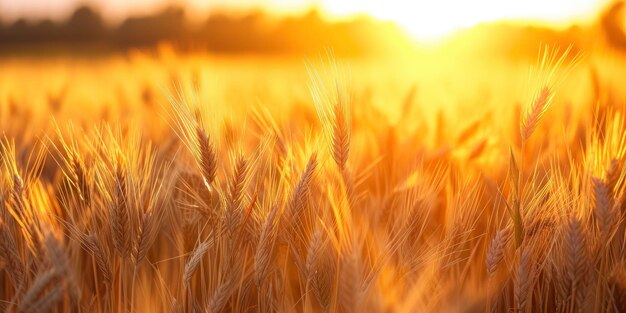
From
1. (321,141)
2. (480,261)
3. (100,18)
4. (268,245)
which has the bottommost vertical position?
(480,261)

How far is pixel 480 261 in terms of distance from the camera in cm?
95

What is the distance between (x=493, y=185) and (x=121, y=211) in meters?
0.69

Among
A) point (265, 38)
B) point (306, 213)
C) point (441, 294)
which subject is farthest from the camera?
point (265, 38)

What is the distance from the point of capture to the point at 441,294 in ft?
2.34

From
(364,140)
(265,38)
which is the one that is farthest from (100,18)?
(364,140)

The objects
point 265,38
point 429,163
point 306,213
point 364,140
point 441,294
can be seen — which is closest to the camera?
point 441,294

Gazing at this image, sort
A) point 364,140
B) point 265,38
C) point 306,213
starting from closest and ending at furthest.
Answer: point 306,213 < point 364,140 < point 265,38

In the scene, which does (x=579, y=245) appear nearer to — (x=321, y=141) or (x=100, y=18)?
(x=321, y=141)

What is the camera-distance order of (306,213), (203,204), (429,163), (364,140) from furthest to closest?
(364,140), (429,163), (306,213), (203,204)

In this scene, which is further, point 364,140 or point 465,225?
point 364,140

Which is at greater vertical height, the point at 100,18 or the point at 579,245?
the point at 100,18

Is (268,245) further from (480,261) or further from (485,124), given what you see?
(485,124)

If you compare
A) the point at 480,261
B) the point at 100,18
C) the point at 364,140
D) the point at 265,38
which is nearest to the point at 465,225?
the point at 480,261

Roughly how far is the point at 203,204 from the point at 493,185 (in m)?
0.56
